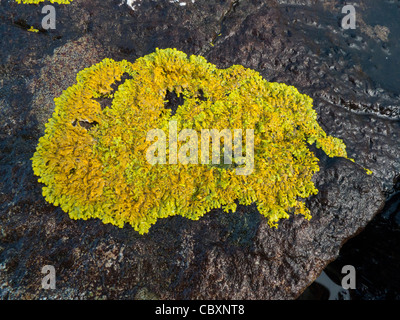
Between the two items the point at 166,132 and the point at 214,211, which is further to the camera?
the point at 166,132

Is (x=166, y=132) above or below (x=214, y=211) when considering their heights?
above

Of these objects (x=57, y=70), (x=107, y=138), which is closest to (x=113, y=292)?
(x=107, y=138)

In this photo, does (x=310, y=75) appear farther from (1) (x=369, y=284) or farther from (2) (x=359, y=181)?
(1) (x=369, y=284)

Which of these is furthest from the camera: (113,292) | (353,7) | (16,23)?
(353,7)

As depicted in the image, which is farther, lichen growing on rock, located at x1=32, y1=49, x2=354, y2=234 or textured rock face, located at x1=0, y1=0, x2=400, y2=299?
lichen growing on rock, located at x1=32, y1=49, x2=354, y2=234
